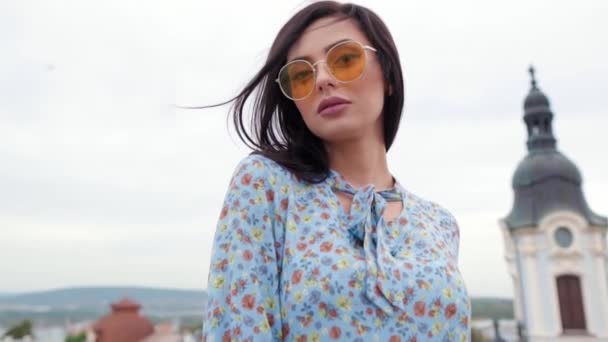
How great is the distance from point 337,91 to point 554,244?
23.4 m

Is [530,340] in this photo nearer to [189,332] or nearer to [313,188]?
[189,332]

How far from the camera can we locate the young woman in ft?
4.25

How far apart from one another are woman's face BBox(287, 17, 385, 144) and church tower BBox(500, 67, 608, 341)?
73.6 feet

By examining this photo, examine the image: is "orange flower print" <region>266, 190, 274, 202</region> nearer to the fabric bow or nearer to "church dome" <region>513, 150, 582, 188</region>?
the fabric bow

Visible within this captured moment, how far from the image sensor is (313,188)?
1525 millimetres

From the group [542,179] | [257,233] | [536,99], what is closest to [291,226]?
[257,233]

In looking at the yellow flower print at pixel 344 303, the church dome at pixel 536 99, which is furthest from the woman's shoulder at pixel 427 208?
the church dome at pixel 536 99

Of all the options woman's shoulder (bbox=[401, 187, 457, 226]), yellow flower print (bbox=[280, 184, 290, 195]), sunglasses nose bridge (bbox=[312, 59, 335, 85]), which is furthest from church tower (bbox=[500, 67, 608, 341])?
yellow flower print (bbox=[280, 184, 290, 195])

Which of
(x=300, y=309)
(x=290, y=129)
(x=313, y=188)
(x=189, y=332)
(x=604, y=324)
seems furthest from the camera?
(x=189, y=332)

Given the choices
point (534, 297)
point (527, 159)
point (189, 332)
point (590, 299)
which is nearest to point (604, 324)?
point (590, 299)

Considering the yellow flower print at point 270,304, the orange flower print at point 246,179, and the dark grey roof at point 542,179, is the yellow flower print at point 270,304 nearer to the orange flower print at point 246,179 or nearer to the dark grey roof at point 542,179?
the orange flower print at point 246,179

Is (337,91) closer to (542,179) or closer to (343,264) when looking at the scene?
(343,264)

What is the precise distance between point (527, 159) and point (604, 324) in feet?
21.5

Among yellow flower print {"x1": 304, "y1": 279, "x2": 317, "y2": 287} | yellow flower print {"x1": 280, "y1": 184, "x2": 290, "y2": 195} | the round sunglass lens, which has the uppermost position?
the round sunglass lens
